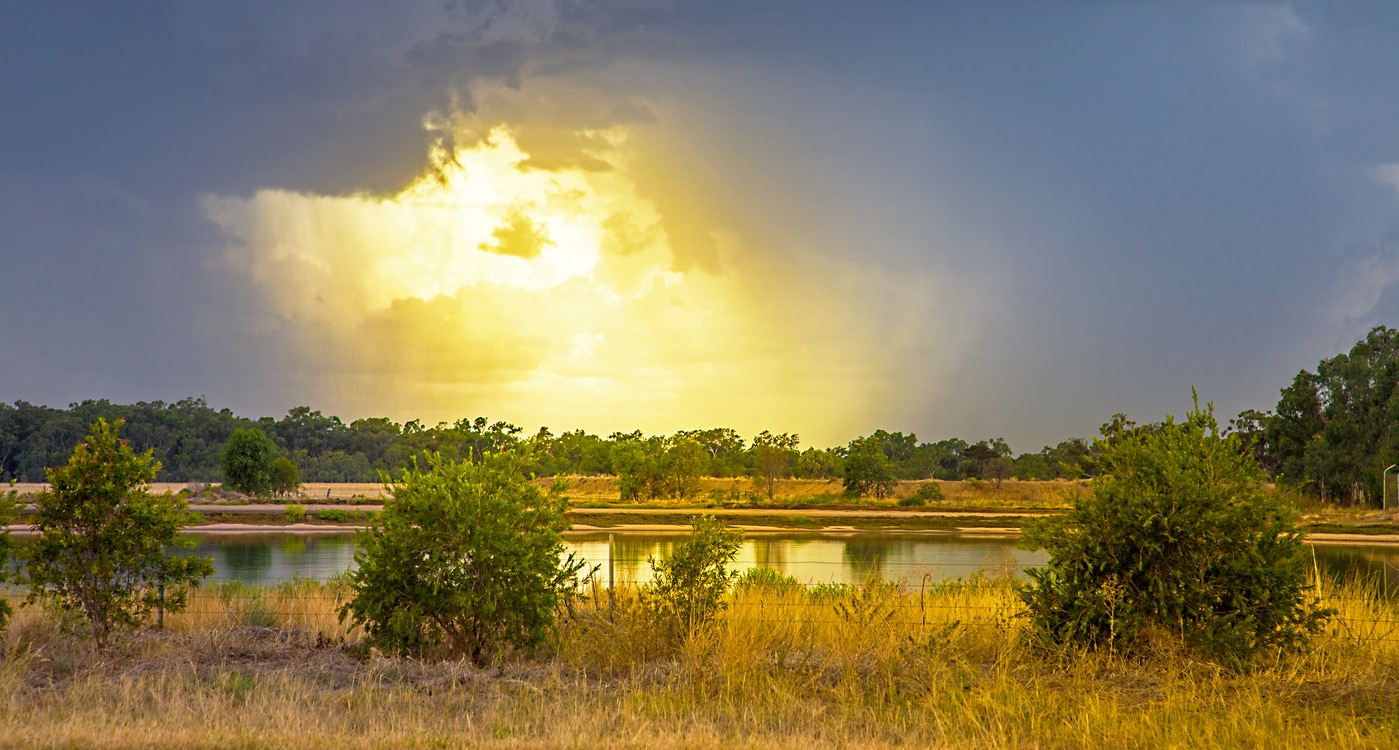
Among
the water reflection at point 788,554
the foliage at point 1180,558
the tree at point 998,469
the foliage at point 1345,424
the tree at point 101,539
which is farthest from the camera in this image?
the tree at point 998,469

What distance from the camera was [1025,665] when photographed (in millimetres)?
9211

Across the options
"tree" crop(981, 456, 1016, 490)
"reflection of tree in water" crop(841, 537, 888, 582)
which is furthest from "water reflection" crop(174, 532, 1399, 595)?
"tree" crop(981, 456, 1016, 490)

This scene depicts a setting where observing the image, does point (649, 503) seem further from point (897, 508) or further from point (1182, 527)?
point (1182, 527)

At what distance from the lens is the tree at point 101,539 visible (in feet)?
32.0

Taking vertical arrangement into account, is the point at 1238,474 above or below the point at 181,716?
above

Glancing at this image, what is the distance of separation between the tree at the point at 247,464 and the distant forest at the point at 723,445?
1086 cm

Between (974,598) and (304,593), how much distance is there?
1018cm

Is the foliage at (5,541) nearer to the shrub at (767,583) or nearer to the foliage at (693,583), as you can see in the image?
the foliage at (693,583)

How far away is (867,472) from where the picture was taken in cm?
7619

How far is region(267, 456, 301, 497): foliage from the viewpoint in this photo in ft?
225

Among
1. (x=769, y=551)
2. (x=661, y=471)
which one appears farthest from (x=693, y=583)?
(x=661, y=471)

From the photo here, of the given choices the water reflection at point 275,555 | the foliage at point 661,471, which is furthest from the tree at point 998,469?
the water reflection at point 275,555

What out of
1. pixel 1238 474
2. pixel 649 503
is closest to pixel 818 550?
pixel 1238 474

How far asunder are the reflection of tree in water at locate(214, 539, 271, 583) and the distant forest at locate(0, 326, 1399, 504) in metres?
5.69
